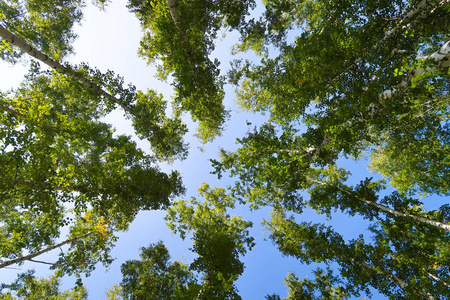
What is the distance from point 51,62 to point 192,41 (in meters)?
6.08

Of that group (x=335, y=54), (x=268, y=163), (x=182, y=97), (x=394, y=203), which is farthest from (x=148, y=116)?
(x=394, y=203)

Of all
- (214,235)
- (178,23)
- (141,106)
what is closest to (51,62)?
(141,106)

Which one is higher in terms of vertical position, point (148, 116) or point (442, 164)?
point (148, 116)

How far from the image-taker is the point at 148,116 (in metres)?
10.1

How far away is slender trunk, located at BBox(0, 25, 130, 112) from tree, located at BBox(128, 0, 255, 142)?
3.08 metres

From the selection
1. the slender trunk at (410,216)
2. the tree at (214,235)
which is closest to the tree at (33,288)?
the tree at (214,235)

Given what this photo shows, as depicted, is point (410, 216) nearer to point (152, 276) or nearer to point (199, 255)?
point (199, 255)

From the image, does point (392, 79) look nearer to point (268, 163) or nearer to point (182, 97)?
point (268, 163)

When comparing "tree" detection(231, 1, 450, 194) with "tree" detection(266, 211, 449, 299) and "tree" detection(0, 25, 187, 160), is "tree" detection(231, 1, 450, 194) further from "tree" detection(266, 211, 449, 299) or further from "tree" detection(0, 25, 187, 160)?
"tree" detection(0, 25, 187, 160)

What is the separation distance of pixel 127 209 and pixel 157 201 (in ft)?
5.10

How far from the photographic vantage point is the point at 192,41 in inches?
316

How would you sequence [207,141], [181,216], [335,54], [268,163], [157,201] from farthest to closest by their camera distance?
[207,141]
[181,216]
[157,201]
[268,163]
[335,54]

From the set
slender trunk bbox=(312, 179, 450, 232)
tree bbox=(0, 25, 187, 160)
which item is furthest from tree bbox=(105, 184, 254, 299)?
slender trunk bbox=(312, 179, 450, 232)

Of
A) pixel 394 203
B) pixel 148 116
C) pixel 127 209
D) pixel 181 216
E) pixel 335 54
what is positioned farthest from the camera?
pixel 181 216
